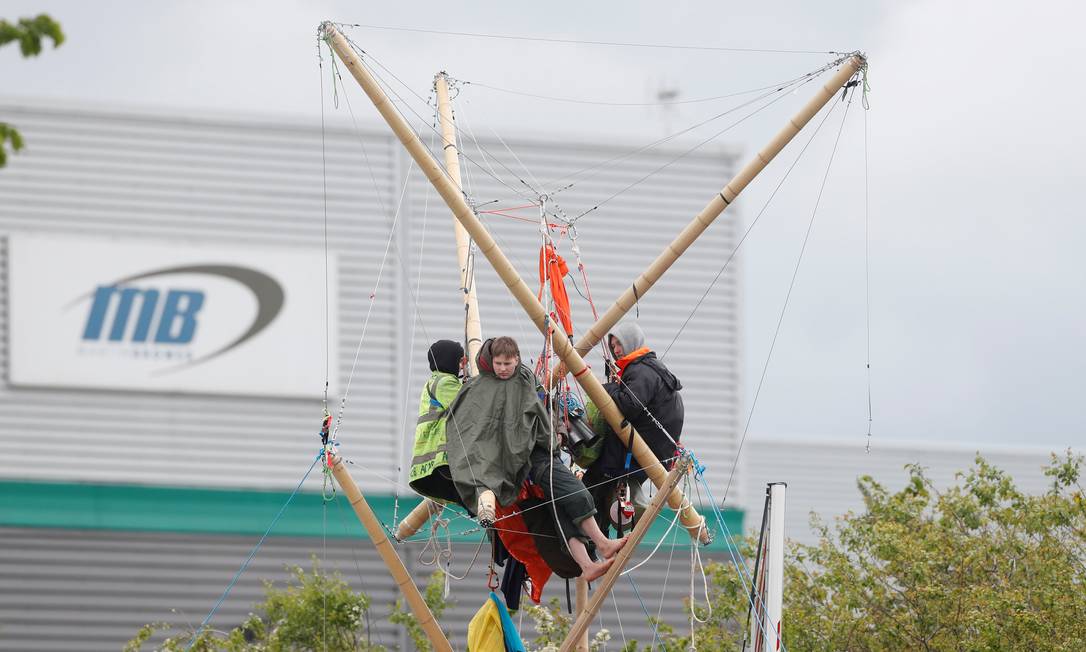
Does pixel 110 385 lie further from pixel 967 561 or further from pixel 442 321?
pixel 967 561

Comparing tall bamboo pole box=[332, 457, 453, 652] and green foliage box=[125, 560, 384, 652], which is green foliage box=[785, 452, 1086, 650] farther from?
green foliage box=[125, 560, 384, 652]

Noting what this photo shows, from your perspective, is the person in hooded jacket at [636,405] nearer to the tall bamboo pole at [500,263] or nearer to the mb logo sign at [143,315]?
the tall bamboo pole at [500,263]

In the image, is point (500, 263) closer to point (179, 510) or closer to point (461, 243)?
point (461, 243)

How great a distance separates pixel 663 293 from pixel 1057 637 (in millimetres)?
17064

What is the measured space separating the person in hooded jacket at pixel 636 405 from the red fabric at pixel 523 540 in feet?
2.13

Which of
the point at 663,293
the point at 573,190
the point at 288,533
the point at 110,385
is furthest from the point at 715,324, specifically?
the point at 110,385

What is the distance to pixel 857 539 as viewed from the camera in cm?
2222

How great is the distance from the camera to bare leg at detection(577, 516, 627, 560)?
13.6 metres

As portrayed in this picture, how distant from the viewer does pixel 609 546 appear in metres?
13.6

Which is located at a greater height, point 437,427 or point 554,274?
point 554,274

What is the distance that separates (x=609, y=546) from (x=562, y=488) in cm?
52

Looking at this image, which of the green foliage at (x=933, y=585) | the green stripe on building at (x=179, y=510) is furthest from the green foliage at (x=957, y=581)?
the green stripe on building at (x=179, y=510)

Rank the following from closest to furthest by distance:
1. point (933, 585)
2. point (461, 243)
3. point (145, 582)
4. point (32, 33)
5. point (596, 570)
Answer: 1. point (32, 33)
2. point (596, 570)
3. point (461, 243)
4. point (933, 585)
5. point (145, 582)

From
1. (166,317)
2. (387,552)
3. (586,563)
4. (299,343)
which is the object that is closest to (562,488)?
(586,563)
